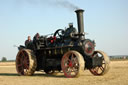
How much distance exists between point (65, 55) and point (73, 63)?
69 centimetres

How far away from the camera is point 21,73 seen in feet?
48.3

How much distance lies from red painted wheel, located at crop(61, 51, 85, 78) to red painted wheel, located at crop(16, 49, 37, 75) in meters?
2.52

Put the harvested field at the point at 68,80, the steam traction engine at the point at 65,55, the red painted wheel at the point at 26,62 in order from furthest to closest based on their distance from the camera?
the red painted wheel at the point at 26,62 < the steam traction engine at the point at 65,55 < the harvested field at the point at 68,80

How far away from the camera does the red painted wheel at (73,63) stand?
11.4m

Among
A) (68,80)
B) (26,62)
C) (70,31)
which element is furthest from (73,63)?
(26,62)

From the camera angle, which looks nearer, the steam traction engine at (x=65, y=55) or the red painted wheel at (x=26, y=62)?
the steam traction engine at (x=65, y=55)

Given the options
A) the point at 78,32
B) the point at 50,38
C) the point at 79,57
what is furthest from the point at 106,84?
the point at 50,38

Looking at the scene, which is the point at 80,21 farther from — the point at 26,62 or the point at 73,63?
the point at 26,62

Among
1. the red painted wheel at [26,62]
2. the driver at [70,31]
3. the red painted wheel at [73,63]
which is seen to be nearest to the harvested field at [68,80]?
the red painted wheel at [73,63]

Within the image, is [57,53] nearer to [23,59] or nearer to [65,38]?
[65,38]

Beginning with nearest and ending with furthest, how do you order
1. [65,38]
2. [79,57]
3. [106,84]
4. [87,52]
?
[106,84]
[79,57]
[87,52]
[65,38]

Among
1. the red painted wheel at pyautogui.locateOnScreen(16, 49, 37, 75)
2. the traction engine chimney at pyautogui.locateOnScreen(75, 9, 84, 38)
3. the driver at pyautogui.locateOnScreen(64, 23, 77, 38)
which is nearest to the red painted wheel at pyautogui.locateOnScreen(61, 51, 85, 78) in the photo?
the driver at pyautogui.locateOnScreen(64, 23, 77, 38)

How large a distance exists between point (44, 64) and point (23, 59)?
151cm

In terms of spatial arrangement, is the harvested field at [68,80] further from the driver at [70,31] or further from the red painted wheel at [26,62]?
the driver at [70,31]
